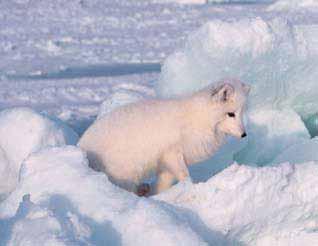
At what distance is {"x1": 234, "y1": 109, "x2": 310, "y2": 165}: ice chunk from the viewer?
Answer: 3.22 meters

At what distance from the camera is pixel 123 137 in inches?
105

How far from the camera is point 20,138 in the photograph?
3.01m

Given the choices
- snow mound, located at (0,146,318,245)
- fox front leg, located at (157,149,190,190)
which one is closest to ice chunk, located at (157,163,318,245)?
snow mound, located at (0,146,318,245)

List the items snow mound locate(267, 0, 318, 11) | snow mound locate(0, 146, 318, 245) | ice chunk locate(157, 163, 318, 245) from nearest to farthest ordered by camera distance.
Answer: snow mound locate(0, 146, 318, 245), ice chunk locate(157, 163, 318, 245), snow mound locate(267, 0, 318, 11)

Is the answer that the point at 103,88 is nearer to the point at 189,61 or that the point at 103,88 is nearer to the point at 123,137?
the point at 189,61

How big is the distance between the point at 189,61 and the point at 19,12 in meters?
7.04

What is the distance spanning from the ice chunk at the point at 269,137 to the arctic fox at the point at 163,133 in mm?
497

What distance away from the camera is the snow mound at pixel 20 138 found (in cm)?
298

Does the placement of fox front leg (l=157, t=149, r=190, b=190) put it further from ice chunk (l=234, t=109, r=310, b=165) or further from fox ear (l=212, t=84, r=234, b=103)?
ice chunk (l=234, t=109, r=310, b=165)

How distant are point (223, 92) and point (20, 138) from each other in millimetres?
900

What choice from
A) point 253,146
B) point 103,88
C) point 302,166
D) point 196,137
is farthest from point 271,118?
point 103,88

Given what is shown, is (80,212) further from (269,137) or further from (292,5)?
(292,5)

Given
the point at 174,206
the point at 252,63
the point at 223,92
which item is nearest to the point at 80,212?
the point at 174,206

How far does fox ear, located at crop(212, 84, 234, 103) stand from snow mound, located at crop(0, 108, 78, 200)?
734 millimetres
